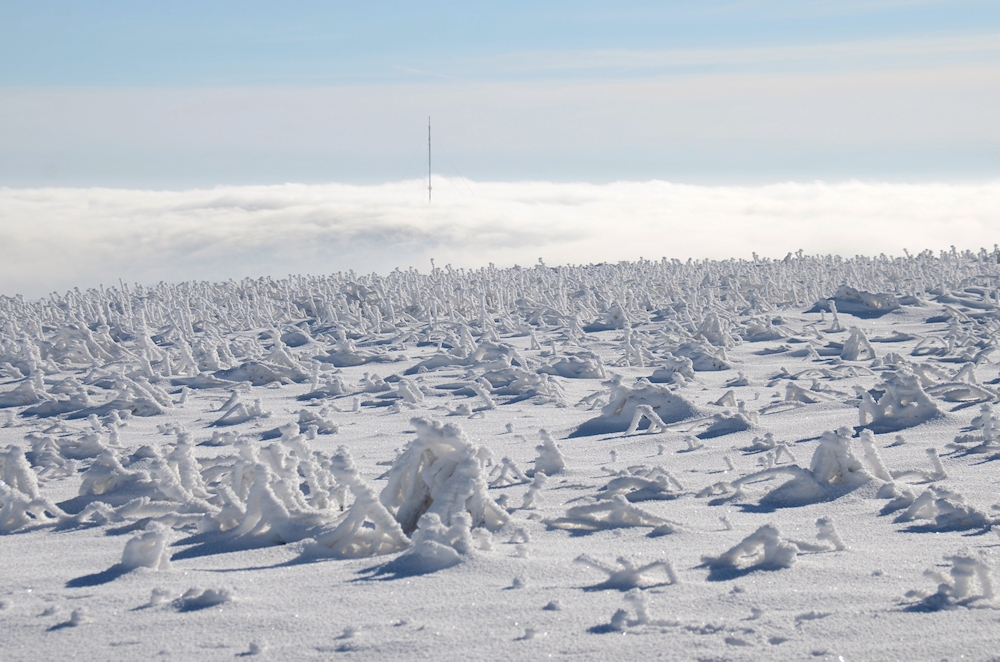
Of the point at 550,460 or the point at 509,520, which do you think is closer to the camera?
the point at 509,520

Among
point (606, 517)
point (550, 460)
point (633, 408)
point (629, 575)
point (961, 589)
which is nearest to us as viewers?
point (961, 589)

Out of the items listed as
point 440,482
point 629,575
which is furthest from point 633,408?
point 629,575

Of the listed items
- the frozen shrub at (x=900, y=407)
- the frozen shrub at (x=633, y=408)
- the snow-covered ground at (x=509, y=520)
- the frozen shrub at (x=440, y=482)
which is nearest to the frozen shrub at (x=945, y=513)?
the snow-covered ground at (x=509, y=520)

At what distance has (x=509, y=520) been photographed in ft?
12.7

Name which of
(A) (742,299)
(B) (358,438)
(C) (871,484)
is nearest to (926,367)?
(C) (871,484)

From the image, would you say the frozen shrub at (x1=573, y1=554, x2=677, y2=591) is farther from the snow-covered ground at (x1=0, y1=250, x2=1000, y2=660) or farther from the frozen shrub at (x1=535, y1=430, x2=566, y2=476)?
the frozen shrub at (x1=535, y1=430, x2=566, y2=476)

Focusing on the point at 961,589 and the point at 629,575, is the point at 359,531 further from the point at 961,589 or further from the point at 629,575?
the point at 961,589

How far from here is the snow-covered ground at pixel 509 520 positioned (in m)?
2.73

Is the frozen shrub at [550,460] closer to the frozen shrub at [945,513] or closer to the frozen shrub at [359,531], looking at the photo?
the frozen shrub at [359,531]

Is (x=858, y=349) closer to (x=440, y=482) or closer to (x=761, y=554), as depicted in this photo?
(x=761, y=554)

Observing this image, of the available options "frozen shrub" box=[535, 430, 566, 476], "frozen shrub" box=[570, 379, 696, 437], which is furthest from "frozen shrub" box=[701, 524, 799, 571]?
"frozen shrub" box=[570, 379, 696, 437]

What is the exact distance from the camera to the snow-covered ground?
2.73m

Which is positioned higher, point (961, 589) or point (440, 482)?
point (440, 482)

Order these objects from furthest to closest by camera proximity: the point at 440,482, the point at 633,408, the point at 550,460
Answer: the point at 633,408 < the point at 550,460 < the point at 440,482
